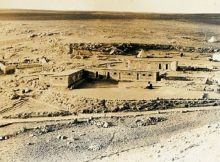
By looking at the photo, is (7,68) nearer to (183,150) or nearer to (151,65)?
(151,65)

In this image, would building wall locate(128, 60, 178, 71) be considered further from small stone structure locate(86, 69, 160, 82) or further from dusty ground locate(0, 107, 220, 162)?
dusty ground locate(0, 107, 220, 162)

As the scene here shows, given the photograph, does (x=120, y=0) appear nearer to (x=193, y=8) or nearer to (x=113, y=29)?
(x=113, y=29)

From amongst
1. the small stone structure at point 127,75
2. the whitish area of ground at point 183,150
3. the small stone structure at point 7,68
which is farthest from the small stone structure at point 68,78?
the whitish area of ground at point 183,150

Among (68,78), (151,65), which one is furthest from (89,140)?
(151,65)

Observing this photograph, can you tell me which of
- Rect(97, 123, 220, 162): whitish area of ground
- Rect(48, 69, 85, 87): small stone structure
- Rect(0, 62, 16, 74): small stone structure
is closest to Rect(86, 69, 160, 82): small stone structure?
Rect(48, 69, 85, 87): small stone structure

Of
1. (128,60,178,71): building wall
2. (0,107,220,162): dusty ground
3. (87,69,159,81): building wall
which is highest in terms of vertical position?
(128,60,178,71): building wall

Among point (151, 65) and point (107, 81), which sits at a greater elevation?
point (151, 65)
